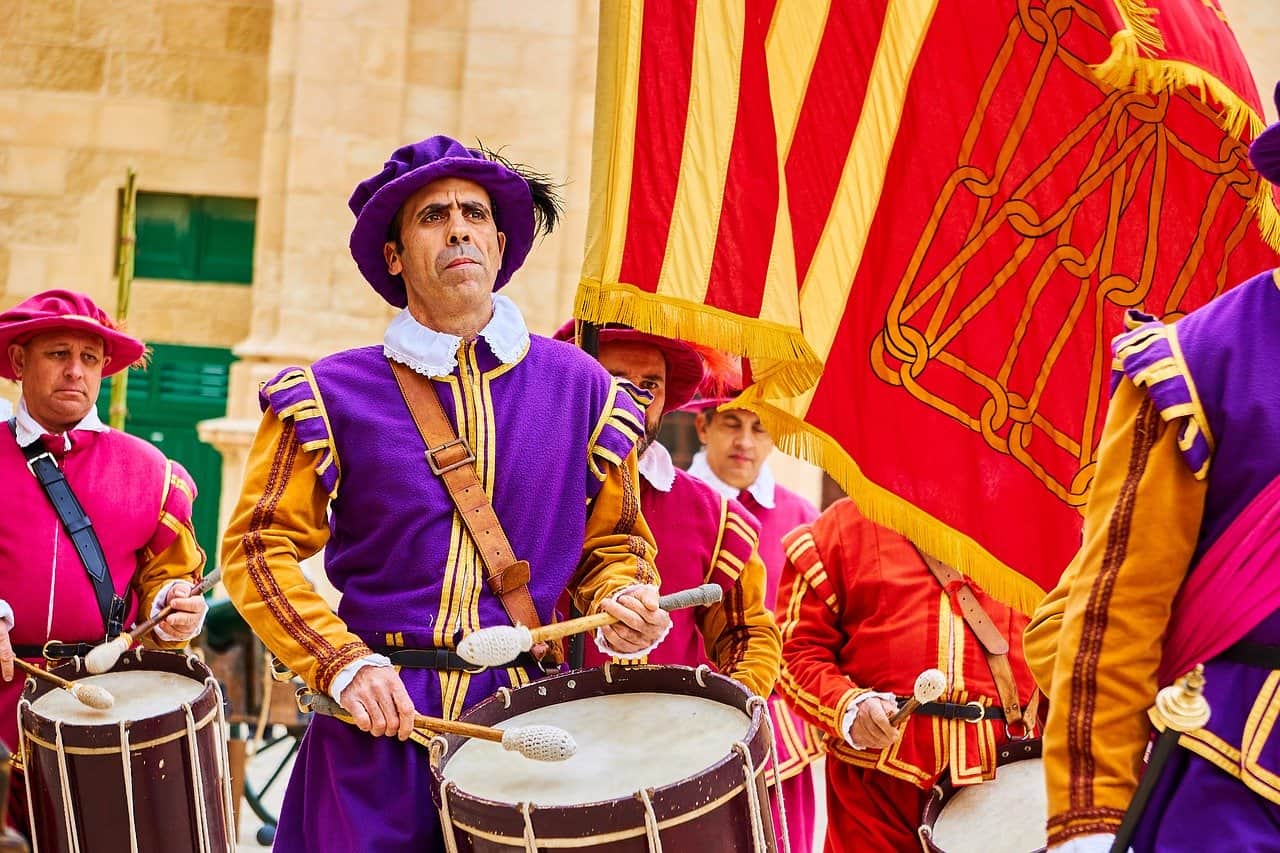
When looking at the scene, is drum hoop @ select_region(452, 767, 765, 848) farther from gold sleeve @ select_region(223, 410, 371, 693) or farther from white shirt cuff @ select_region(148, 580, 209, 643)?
white shirt cuff @ select_region(148, 580, 209, 643)

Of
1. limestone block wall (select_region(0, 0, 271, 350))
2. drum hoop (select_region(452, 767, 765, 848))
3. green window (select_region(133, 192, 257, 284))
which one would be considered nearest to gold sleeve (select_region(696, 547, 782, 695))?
drum hoop (select_region(452, 767, 765, 848))

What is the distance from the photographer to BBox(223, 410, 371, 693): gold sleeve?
10.7ft

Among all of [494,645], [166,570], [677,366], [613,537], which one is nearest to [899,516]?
[677,366]

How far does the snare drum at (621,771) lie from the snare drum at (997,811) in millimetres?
1124

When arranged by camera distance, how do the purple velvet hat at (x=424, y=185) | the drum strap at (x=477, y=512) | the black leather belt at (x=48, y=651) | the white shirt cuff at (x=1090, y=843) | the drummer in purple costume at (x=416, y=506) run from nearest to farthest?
the white shirt cuff at (x=1090, y=843) → the drummer in purple costume at (x=416, y=506) → the drum strap at (x=477, y=512) → the purple velvet hat at (x=424, y=185) → the black leather belt at (x=48, y=651)

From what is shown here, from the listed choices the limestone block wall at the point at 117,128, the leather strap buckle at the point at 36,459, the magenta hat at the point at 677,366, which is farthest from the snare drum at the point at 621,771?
the limestone block wall at the point at 117,128

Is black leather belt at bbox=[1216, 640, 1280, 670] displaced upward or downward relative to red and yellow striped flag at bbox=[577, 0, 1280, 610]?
downward

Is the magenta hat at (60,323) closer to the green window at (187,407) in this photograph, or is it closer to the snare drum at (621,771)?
the snare drum at (621,771)

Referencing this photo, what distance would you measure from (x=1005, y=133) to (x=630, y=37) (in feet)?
3.34

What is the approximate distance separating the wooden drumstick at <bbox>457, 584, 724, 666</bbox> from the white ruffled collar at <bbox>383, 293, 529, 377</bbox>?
0.59m

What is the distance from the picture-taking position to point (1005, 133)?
4566mm

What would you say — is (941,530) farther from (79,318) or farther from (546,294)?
(546,294)

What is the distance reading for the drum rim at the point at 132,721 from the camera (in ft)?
15.2

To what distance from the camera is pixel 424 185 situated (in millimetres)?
3721
